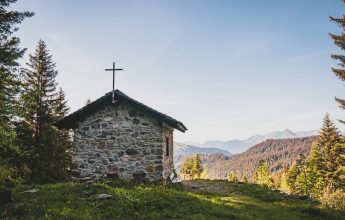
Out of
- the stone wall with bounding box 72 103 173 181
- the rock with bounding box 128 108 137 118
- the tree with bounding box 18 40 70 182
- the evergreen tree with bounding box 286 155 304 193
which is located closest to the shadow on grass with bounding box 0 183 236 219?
the stone wall with bounding box 72 103 173 181

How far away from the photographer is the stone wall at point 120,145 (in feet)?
62.6

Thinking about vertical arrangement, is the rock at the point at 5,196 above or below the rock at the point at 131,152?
below

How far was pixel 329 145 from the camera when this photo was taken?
47531 millimetres

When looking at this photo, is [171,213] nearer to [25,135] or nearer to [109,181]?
[109,181]

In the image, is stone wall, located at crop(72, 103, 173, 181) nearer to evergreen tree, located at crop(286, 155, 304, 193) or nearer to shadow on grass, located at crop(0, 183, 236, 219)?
shadow on grass, located at crop(0, 183, 236, 219)

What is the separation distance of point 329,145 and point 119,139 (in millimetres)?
37404

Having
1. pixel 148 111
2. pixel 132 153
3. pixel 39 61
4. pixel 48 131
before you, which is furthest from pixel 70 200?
pixel 39 61

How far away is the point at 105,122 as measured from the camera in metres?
19.7

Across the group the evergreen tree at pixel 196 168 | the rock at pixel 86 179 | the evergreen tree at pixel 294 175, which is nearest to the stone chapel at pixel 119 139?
the rock at pixel 86 179

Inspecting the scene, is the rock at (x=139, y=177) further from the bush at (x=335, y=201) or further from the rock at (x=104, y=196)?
the bush at (x=335, y=201)

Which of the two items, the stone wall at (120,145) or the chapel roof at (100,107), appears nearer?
the stone wall at (120,145)

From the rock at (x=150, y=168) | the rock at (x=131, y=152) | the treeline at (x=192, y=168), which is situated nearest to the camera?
the rock at (x=150, y=168)

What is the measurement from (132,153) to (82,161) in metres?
2.86

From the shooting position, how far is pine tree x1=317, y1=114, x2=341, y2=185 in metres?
47.1
